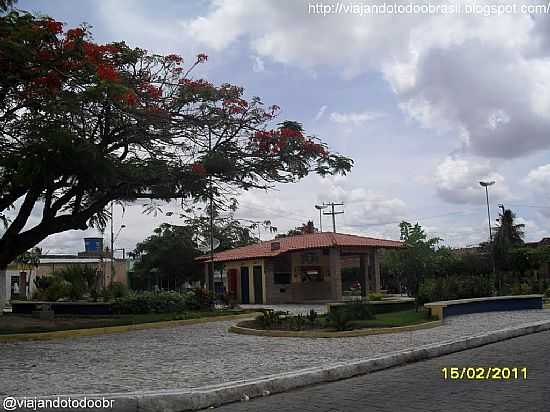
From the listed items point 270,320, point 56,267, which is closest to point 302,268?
point 270,320

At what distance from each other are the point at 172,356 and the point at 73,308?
1438cm

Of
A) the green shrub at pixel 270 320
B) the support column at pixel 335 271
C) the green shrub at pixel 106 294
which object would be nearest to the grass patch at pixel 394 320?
the green shrub at pixel 270 320

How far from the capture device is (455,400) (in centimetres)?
767

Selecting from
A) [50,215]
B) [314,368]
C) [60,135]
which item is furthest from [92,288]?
[314,368]

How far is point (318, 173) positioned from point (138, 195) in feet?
17.6

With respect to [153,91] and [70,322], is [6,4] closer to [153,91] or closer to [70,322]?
[153,91]

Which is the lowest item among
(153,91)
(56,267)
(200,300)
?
(200,300)

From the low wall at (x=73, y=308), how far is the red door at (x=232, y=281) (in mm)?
13054

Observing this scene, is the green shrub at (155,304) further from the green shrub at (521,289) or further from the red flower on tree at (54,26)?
the green shrub at (521,289)

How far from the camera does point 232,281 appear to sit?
3828 centimetres

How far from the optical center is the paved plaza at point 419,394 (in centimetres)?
741

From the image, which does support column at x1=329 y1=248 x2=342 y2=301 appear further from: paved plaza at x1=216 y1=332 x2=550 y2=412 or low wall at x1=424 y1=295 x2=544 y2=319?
paved plaza at x1=216 y1=332 x2=550 y2=412

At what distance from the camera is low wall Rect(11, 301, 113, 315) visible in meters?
23.7
